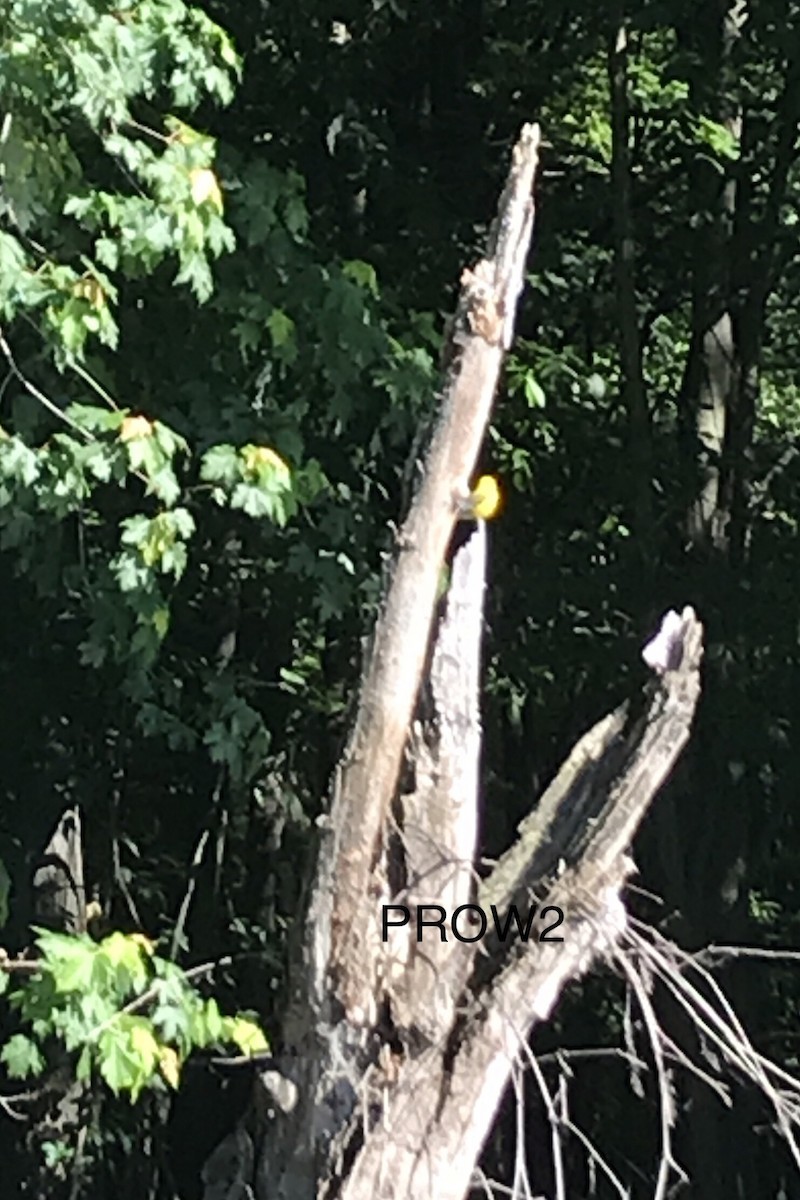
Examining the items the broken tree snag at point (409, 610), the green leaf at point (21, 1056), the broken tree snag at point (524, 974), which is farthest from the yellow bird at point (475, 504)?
the green leaf at point (21, 1056)

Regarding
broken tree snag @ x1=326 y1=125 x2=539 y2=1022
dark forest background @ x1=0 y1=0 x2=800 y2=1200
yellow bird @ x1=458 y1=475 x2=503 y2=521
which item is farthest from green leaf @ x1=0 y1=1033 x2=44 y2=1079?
yellow bird @ x1=458 y1=475 x2=503 y2=521

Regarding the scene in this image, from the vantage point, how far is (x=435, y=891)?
319 centimetres

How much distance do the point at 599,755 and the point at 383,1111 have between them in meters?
0.69

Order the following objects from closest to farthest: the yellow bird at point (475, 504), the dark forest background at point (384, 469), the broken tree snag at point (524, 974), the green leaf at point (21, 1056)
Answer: the broken tree snag at point (524, 974) → the yellow bird at point (475, 504) → the dark forest background at point (384, 469) → the green leaf at point (21, 1056)

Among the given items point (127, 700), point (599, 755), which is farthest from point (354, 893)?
point (127, 700)

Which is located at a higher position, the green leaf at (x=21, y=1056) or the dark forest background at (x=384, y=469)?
the dark forest background at (x=384, y=469)

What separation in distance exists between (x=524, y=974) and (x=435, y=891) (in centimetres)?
20

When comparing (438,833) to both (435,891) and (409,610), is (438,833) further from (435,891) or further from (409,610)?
(409,610)

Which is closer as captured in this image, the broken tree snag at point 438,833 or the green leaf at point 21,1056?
the broken tree snag at point 438,833

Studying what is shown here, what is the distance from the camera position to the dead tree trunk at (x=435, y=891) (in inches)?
123

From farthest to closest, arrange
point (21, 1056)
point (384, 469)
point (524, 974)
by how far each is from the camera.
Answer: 1. point (384, 469)
2. point (21, 1056)
3. point (524, 974)

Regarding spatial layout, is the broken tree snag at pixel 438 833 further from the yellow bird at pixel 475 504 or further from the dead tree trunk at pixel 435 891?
the yellow bird at pixel 475 504

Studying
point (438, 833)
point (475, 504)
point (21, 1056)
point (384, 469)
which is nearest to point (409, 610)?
point (475, 504)

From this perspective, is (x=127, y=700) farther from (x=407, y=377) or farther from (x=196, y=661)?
(x=407, y=377)
